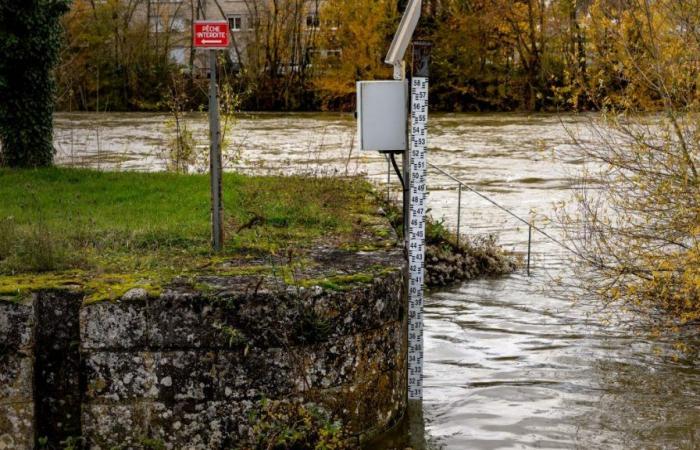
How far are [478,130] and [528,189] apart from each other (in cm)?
1525

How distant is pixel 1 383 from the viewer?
650 cm

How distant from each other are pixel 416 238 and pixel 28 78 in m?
10.3

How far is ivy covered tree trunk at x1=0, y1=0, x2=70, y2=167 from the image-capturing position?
1612 cm

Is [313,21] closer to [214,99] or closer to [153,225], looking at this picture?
[153,225]

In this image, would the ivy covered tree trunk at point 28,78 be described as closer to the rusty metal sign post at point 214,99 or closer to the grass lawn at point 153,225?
the grass lawn at point 153,225

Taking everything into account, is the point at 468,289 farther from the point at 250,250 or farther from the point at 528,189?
the point at 528,189

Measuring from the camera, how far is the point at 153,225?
9.50 metres

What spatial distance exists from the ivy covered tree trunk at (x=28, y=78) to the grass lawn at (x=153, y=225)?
6.00 feet

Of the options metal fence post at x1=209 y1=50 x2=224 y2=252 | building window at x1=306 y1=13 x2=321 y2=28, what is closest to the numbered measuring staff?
metal fence post at x1=209 y1=50 x2=224 y2=252

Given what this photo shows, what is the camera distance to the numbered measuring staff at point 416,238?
8211mm

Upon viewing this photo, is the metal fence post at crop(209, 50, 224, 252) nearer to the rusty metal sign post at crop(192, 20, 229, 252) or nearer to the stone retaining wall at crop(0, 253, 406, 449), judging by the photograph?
the rusty metal sign post at crop(192, 20, 229, 252)

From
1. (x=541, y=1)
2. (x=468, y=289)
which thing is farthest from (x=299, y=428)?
(x=541, y=1)

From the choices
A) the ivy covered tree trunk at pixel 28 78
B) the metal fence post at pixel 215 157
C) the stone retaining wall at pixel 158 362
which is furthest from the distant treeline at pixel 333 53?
the stone retaining wall at pixel 158 362

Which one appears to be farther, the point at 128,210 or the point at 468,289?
the point at 468,289
